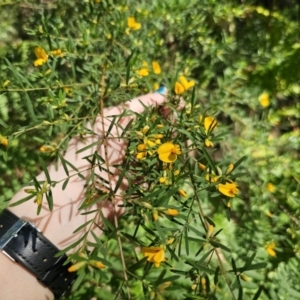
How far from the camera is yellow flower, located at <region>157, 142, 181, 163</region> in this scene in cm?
116

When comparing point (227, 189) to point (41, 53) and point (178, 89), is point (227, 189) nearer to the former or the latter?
point (178, 89)

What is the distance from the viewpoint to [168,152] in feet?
3.85

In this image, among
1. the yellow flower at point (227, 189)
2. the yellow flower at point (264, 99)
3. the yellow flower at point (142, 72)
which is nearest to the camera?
the yellow flower at point (227, 189)

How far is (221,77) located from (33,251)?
1.53 metres

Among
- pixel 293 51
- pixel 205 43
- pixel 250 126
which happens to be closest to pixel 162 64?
pixel 205 43

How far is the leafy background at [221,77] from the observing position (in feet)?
6.06

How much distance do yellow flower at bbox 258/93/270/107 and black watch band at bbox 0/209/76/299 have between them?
59.6 inches

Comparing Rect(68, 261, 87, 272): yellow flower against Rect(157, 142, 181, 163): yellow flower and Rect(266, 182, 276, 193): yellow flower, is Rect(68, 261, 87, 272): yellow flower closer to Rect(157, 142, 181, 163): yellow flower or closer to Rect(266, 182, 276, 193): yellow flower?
Rect(157, 142, 181, 163): yellow flower

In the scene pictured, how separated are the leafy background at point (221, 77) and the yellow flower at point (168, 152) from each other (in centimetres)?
60

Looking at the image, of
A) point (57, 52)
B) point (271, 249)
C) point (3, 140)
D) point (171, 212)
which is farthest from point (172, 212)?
point (271, 249)

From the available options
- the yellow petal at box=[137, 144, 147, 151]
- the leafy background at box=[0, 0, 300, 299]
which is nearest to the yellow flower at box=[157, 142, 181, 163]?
the yellow petal at box=[137, 144, 147, 151]

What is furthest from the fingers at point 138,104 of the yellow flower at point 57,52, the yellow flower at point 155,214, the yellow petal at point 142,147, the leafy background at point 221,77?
the yellow flower at point 155,214

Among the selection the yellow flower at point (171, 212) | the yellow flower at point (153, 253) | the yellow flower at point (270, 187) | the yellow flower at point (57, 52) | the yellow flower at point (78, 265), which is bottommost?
the yellow flower at point (270, 187)

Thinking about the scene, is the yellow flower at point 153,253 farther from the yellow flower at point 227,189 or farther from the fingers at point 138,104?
the fingers at point 138,104
